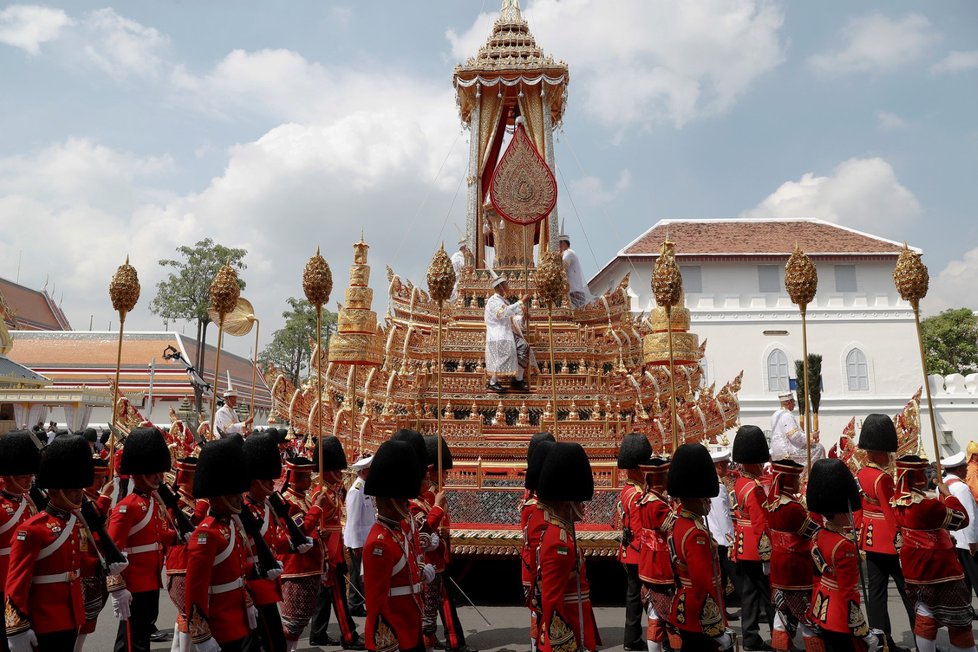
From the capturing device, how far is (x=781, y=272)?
30.3 metres

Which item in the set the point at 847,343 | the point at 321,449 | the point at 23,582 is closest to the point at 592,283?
→ the point at 847,343

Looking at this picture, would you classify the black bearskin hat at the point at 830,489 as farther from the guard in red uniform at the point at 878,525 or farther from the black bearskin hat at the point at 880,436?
the black bearskin hat at the point at 880,436

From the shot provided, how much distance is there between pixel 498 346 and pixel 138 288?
18.3ft

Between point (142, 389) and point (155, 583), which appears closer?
point (155, 583)

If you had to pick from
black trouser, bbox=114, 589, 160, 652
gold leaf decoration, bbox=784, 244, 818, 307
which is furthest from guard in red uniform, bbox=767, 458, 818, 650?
black trouser, bbox=114, 589, 160, 652

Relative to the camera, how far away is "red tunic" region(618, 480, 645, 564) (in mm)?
5840

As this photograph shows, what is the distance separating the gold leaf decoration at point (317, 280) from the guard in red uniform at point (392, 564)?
3947 millimetres

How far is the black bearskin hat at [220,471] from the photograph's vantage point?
410 cm

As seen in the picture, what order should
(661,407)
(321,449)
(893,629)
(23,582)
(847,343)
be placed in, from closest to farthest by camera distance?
(23,582), (321,449), (893,629), (661,407), (847,343)

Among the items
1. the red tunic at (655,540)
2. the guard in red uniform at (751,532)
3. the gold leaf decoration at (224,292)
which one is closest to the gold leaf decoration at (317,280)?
the gold leaf decoration at (224,292)

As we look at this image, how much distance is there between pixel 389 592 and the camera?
380 centimetres

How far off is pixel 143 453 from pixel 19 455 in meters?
0.92

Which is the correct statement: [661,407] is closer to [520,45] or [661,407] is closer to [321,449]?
[321,449]

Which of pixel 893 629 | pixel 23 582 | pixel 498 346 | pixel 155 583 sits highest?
pixel 498 346
